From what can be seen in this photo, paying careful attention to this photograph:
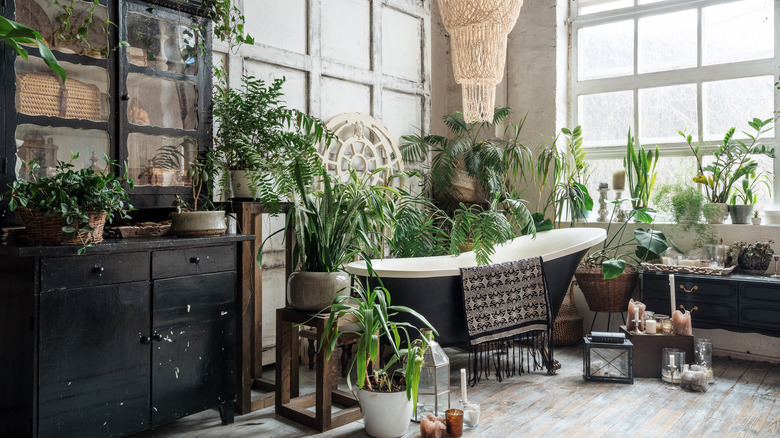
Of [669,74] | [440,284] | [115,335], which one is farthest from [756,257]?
[115,335]

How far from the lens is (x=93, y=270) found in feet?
8.13

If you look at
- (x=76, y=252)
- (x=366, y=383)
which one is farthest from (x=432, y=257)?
(x=76, y=252)

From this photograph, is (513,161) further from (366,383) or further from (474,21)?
(366,383)

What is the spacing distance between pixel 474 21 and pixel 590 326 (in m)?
2.97

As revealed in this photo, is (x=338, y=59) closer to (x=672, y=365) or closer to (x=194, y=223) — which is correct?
(x=194, y=223)

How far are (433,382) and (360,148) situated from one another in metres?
2.22

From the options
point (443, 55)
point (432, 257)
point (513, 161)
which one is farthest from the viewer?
point (443, 55)

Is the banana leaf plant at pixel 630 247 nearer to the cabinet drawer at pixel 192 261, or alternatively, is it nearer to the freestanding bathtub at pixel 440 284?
the freestanding bathtub at pixel 440 284

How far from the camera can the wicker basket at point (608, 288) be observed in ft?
15.0

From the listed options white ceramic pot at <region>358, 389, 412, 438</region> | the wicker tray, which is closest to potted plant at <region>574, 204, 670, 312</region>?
the wicker tray

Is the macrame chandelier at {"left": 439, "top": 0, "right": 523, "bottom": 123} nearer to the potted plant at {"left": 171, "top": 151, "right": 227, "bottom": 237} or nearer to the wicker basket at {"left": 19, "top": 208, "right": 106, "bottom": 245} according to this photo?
the potted plant at {"left": 171, "top": 151, "right": 227, "bottom": 237}

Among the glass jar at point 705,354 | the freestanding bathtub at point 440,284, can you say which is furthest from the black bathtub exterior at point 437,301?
the glass jar at point 705,354

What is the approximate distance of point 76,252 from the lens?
2393 millimetres

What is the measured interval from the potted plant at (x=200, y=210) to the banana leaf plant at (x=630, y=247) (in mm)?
2889
